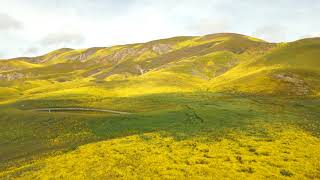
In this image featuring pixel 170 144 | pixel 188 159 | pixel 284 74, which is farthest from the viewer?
pixel 284 74

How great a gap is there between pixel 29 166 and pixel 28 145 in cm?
1255

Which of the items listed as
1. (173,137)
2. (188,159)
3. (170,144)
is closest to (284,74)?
(173,137)

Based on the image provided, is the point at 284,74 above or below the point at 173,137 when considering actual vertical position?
above

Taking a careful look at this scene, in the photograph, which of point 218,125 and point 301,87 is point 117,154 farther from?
point 301,87

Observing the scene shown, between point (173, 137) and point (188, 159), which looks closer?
point (188, 159)

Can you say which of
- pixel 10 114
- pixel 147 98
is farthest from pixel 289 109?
pixel 10 114

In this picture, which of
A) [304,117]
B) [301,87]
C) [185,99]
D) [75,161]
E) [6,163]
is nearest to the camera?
[75,161]

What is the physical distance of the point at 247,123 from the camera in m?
57.0

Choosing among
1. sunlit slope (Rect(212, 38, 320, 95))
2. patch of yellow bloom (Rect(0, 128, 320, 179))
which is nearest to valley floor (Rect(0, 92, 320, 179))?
patch of yellow bloom (Rect(0, 128, 320, 179))

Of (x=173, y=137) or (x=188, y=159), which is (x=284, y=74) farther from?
(x=188, y=159)

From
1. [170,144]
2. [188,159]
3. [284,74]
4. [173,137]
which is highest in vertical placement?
[284,74]

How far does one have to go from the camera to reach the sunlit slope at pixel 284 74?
10006cm

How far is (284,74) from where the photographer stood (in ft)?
365

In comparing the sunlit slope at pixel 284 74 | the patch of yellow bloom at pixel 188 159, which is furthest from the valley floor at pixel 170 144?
the sunlit slope at pixel 284 74
